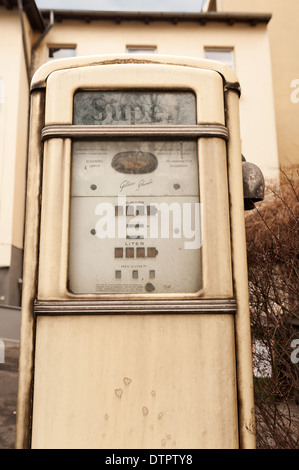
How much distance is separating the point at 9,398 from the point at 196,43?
32.4ft

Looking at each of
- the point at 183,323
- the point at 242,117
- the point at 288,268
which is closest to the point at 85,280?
the point at 183,323

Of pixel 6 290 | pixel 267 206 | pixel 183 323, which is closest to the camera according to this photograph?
pixel 183 323

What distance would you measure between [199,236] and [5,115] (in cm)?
907

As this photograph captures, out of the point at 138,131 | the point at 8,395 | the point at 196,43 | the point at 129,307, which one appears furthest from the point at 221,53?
the point at 129,307

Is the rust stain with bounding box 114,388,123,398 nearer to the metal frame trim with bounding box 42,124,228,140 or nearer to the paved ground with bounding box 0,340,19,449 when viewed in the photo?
the metal frame trim with bounding box 42,124,228,140

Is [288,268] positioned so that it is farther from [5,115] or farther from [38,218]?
[5,115]

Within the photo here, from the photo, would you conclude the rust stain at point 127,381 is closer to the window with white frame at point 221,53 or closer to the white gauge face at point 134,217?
the white gauge face at point 134,217

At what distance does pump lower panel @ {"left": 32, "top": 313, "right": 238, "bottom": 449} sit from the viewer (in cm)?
163

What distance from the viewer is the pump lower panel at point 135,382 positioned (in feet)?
5.36

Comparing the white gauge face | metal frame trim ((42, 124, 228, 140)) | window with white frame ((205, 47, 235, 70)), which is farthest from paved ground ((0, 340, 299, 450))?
window with white frame ((205, 47, 235, 70))

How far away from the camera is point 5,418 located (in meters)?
4.15

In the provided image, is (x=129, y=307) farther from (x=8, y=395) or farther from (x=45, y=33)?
(x=45, y=33)

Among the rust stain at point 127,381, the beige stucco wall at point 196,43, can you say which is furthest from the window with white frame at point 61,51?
the rust stain at point 127,381

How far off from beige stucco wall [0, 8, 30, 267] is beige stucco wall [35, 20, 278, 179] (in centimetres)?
107
